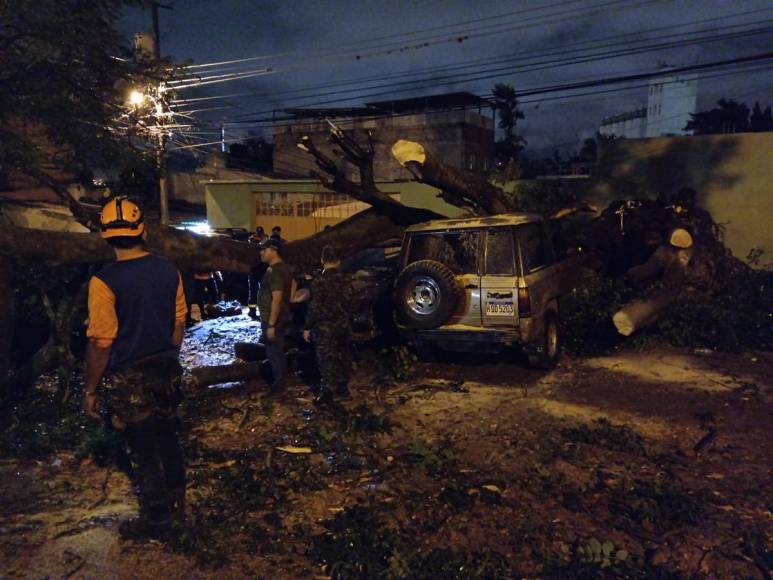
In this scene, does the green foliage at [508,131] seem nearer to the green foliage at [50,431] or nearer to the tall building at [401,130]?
the tall building at [401,130]

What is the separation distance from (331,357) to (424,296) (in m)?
1.43

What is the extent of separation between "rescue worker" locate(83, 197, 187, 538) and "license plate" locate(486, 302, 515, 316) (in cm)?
412

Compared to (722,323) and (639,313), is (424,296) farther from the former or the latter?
(722,323)

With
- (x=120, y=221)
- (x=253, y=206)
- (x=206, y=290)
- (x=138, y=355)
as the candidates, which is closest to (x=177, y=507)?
(x=138, y=355)

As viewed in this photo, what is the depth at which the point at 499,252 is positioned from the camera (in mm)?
7395

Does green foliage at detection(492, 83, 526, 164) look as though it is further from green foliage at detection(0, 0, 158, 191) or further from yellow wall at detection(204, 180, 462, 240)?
green foliage at detection(0, 0, 158, 191)

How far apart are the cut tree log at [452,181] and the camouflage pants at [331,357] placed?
3.39m

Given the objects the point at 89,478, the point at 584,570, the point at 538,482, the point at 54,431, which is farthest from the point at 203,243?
the point at 584,570

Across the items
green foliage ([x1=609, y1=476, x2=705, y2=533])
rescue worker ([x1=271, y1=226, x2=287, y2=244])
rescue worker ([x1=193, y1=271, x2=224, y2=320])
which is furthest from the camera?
rescue worker ([x1=193, y1=271, x2=224, y2=320])

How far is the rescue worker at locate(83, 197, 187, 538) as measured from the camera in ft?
12.4

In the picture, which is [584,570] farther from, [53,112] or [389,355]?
[53,112]

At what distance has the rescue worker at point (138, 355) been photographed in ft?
12.4

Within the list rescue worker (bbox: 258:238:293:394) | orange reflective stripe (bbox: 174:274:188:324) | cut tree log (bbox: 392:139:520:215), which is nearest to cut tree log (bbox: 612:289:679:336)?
cut tree log (bbox: 392:139:520:215)

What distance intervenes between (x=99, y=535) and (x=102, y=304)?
1.59 m
